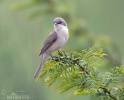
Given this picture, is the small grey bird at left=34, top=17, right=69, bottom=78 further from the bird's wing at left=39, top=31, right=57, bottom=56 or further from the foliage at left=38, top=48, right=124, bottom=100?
the foliage at left=38, top=48, right=124, bottom=100

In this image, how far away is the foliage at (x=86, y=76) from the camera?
2.22m

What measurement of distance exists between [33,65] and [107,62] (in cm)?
131

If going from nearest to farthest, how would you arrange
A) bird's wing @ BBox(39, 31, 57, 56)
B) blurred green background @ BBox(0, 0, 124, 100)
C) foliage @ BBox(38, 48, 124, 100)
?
1. foliage @ BBox(38, 48, 124, 100)
2. bird's wing @ BBox(39, 31, 57, 56)
3. blurred green background @ BBox(0, 0, 124, 100)

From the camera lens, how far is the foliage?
87.3 inches

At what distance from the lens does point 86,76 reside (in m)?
2.28

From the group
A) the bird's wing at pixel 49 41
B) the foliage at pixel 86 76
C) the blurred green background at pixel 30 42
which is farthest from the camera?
the blurred green background at pixel 30 42

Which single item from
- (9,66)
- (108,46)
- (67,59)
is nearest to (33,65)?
(9,66)

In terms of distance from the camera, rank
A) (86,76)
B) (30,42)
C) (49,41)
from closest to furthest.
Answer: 1. (86,76)
2. (49,41)
3. (30,42)

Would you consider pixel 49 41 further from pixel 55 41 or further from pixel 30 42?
pixel 30 42

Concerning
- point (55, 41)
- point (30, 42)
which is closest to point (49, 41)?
point (55, 41)

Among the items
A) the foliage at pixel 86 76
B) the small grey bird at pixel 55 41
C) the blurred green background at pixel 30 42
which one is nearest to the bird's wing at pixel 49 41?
the small grey bird at pixel 55 41

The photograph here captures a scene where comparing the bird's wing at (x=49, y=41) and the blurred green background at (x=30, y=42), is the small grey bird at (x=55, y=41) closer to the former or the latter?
the bird's wing at (x=49, y=41)

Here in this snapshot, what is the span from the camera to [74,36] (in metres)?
5.46

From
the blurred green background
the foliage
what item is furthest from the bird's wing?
the blurred green background
